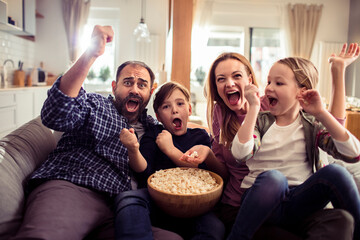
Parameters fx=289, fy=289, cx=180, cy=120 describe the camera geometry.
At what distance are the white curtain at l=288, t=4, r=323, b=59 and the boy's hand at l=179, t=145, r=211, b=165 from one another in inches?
226

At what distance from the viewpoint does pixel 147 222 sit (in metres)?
1.04

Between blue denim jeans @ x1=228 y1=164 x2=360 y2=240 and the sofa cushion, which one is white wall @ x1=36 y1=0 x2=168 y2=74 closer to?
the sofa cushion

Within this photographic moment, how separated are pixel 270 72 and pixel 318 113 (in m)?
0.29

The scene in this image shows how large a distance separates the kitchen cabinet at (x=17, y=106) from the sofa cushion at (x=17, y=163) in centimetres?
231

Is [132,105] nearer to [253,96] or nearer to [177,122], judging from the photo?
[177,122]

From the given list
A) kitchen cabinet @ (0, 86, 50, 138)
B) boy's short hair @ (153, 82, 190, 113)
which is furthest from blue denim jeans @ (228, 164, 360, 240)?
kitchen cabinet @ (0, 86, 50, 138)

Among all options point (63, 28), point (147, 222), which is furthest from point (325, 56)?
point (147, 222)

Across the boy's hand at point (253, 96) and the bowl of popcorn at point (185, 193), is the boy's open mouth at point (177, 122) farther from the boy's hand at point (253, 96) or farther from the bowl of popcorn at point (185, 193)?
the boy's hand at point (253, 96)

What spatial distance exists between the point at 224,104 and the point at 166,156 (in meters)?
0.40

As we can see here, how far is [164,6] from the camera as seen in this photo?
6.22 metres

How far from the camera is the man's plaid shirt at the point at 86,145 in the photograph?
3.89ft

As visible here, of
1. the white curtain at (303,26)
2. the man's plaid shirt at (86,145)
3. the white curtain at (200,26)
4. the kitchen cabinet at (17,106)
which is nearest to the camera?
the man's plaid shirt at (86,145)

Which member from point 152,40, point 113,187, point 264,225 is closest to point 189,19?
point 113,187

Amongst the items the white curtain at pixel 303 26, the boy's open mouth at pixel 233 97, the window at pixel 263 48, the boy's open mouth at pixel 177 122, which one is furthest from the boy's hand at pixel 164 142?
the white curtain at pixel 303 26
